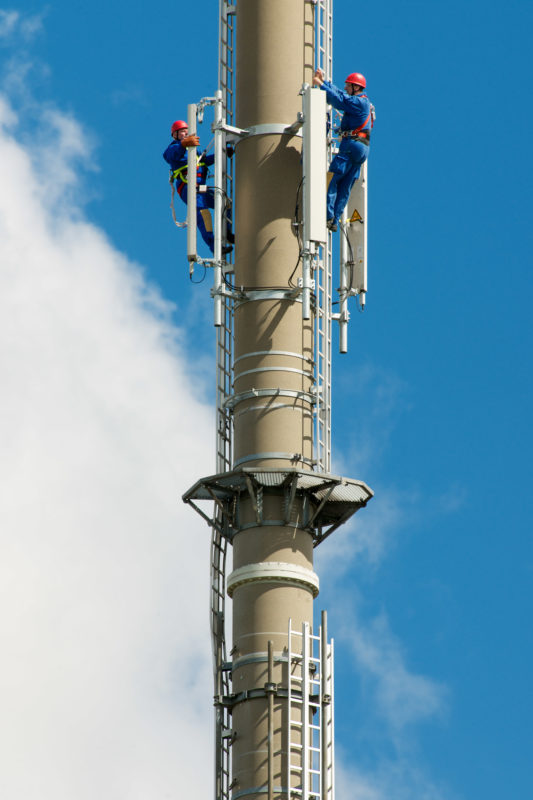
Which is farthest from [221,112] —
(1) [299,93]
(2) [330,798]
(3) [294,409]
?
(2) [330,798]

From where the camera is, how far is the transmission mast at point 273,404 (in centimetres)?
5516

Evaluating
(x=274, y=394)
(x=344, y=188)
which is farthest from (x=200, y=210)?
(x=274, y=394)

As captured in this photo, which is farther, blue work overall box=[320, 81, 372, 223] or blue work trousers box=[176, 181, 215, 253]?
blue work trousers box=[176, 181, 215, 253]

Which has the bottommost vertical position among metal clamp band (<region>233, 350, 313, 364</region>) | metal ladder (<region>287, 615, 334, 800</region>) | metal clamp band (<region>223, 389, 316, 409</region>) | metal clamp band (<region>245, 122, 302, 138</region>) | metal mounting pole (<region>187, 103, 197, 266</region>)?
metal ladder (<region>287, 615, 334, 800</region>)

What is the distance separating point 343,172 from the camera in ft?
197

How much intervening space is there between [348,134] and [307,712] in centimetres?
1372

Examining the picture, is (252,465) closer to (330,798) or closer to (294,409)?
(294,409)

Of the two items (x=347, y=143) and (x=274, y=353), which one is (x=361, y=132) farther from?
(x=274, y=353)

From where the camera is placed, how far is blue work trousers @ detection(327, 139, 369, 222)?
59.8m

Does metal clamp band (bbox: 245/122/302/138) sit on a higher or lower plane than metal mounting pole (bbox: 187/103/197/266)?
higher

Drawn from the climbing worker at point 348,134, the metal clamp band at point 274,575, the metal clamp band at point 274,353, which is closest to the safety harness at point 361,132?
the climbing worker at point 348,134

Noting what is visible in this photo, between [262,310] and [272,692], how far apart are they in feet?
29.6

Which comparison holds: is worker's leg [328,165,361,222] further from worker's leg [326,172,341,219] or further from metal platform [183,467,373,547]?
metal platform [183,467,373,547]

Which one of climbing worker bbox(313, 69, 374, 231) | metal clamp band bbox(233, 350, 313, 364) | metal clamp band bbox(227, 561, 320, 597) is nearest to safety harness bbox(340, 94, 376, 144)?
climbing worker bbox(313, 69, 374, 231)
